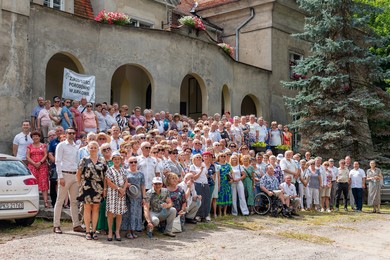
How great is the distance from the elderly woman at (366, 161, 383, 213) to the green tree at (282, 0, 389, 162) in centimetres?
318

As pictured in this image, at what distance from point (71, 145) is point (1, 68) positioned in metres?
6.08

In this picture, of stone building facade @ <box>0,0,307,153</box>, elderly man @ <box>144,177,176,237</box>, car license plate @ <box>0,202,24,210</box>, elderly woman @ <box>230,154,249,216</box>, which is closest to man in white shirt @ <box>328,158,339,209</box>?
elderly woman @ <box>230,154,249,216</box>

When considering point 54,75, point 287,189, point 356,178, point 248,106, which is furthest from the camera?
point 248,106

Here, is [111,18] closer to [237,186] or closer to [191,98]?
[191,98]

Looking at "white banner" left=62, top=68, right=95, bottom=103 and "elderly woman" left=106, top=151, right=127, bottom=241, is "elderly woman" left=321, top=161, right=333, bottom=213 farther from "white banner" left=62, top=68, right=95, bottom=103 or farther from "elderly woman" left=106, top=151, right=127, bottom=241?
"elderly woman" left=106, top=151, right=127, bottom=241

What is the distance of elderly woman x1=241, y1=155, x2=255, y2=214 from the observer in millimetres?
14797

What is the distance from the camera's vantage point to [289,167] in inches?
658

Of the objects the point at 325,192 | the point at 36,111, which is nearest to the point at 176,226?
the point at 36,111

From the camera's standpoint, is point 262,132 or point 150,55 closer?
point 262,132

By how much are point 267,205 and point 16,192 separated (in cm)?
732

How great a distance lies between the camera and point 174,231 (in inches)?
446

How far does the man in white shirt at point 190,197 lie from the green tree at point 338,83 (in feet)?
37.4

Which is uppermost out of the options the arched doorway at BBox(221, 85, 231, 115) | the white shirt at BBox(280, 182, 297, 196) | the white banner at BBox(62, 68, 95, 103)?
the arched doorway at BBox(221, 85, 231, 115)

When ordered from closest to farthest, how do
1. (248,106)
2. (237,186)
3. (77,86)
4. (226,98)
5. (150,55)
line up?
(237,186) < (77,86) < (150,55) < (226,98) < (248,106)
